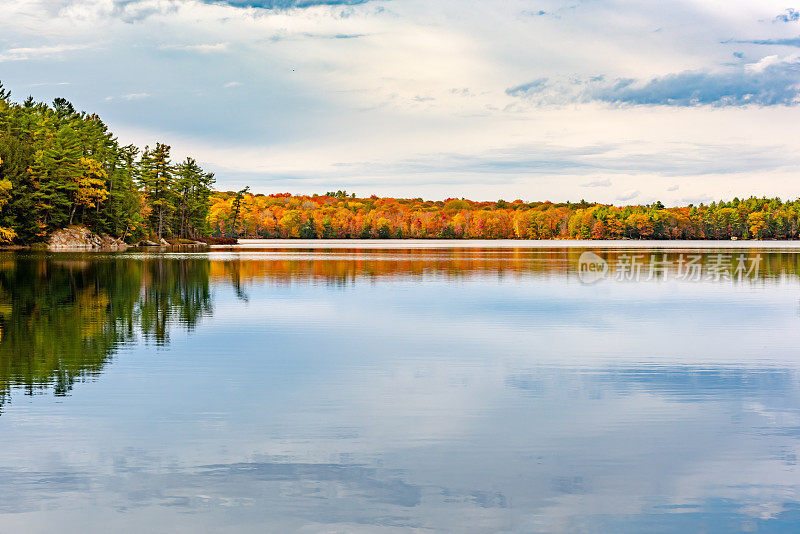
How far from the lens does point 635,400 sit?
11578 mm

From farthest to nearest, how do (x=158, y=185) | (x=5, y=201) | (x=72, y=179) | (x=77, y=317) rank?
(x=158, y=185) < (x=72, y=179) < (x=5, y=201) < (x=77, y=317)

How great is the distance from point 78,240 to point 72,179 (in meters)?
7.19

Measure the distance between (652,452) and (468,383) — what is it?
447 centimetres

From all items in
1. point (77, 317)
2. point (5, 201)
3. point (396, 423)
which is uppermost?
point (5, 201)

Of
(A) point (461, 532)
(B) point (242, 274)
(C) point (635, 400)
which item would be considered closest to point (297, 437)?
(A) point (461, 532)

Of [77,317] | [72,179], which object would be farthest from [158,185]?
[77,317]

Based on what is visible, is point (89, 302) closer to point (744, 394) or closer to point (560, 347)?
point (560, 347)

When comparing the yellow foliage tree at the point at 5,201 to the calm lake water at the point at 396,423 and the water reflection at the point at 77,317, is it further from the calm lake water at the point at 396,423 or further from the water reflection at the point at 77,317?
the calm lake water at the point at 396,423

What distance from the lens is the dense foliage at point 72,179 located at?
248ft

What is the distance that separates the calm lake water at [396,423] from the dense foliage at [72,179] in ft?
197

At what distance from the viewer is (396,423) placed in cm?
1013

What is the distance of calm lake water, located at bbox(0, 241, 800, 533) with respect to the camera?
23.3ft

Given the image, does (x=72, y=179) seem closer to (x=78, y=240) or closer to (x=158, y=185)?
(x=78, y=240)

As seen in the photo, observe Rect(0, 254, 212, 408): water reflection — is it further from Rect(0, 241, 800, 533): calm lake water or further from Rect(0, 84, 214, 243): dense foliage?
Rect(0, 84, 214, 243): dense foliage
